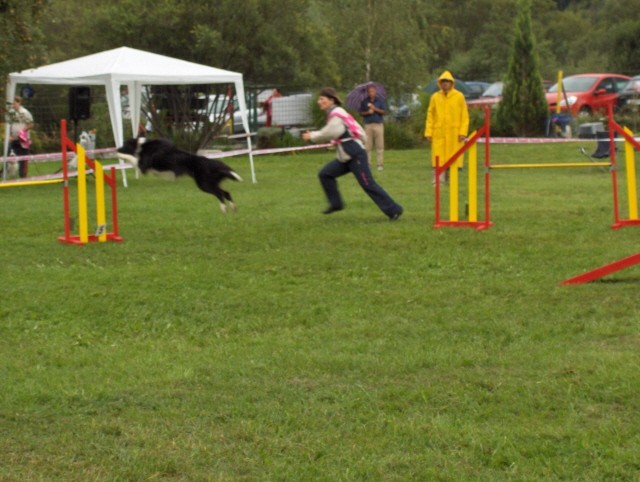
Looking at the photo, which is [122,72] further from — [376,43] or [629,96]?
[376,43]

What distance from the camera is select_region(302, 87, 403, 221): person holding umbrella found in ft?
42.0

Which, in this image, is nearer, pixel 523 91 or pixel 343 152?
pixel 343 152

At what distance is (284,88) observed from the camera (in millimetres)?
33594

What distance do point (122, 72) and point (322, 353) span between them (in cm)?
1324

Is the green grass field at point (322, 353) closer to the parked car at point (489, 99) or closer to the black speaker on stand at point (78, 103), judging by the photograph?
the black speaker on stand at point (78, 103)

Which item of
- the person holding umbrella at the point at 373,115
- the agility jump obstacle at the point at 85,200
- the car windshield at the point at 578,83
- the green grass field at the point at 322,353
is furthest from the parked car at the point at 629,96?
the agility jump obstacle at the point at 85,200

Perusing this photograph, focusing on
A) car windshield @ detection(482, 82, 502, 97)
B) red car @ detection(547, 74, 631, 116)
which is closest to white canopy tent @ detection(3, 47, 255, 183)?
red car @ detection(547, 74, 631, 116)

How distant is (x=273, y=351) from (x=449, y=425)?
193cm

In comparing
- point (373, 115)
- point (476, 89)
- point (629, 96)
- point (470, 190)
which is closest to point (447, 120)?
point (470, 190)

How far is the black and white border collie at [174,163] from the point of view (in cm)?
1148

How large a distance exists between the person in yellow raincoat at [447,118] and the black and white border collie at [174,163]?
5.54m

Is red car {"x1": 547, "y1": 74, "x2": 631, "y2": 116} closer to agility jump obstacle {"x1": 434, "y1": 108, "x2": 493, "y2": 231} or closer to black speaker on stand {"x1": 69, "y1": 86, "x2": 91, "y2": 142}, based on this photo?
black speaker on stand {"x1": 69, "y1": 86, "x2": 91, "y2": 142}

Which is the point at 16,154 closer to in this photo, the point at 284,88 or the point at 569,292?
the point at 284,88

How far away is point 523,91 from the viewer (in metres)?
29.8
